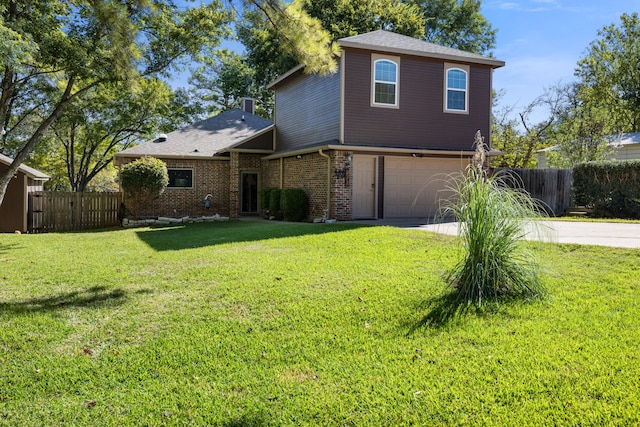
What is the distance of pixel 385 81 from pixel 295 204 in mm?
4799

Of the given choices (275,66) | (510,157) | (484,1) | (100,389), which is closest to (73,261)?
(100,389)

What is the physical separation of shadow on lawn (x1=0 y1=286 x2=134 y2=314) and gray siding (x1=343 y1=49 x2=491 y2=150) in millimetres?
9506

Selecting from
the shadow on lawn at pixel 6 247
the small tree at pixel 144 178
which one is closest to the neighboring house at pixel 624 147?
the small tree at pixel 144 178

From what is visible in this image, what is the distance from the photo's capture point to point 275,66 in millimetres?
28516

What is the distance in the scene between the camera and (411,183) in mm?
15508

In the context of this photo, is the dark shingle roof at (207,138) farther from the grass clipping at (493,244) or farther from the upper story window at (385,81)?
the grass clipping at (493,244)

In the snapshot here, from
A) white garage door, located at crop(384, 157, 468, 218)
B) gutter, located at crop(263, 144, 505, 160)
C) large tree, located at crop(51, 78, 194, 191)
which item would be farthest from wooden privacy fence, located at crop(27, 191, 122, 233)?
white garage door, located at crop(384, 157, 468, 218)

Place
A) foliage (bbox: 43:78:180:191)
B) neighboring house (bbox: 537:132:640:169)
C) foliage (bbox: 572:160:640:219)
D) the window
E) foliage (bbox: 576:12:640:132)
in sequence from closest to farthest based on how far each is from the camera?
foliage (bbox: 572:160:640:219) → the window → neighboring house (bbox: 537:132:640:169) → foliage (bbox: 43:78:180:191) → foliage (bbox: 576:12:640:132)

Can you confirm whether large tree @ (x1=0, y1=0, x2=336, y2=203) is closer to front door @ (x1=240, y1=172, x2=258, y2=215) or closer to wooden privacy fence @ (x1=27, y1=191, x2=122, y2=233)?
wooden privacy fence @ (x1=27, y1=191, x2=122, y2=233)

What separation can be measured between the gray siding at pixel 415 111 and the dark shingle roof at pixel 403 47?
26 centimetres

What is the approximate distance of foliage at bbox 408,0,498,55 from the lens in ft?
100

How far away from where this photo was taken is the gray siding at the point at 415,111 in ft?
46.5

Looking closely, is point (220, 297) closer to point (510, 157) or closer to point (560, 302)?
point (560, 302)

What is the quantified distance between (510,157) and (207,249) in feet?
78.6
